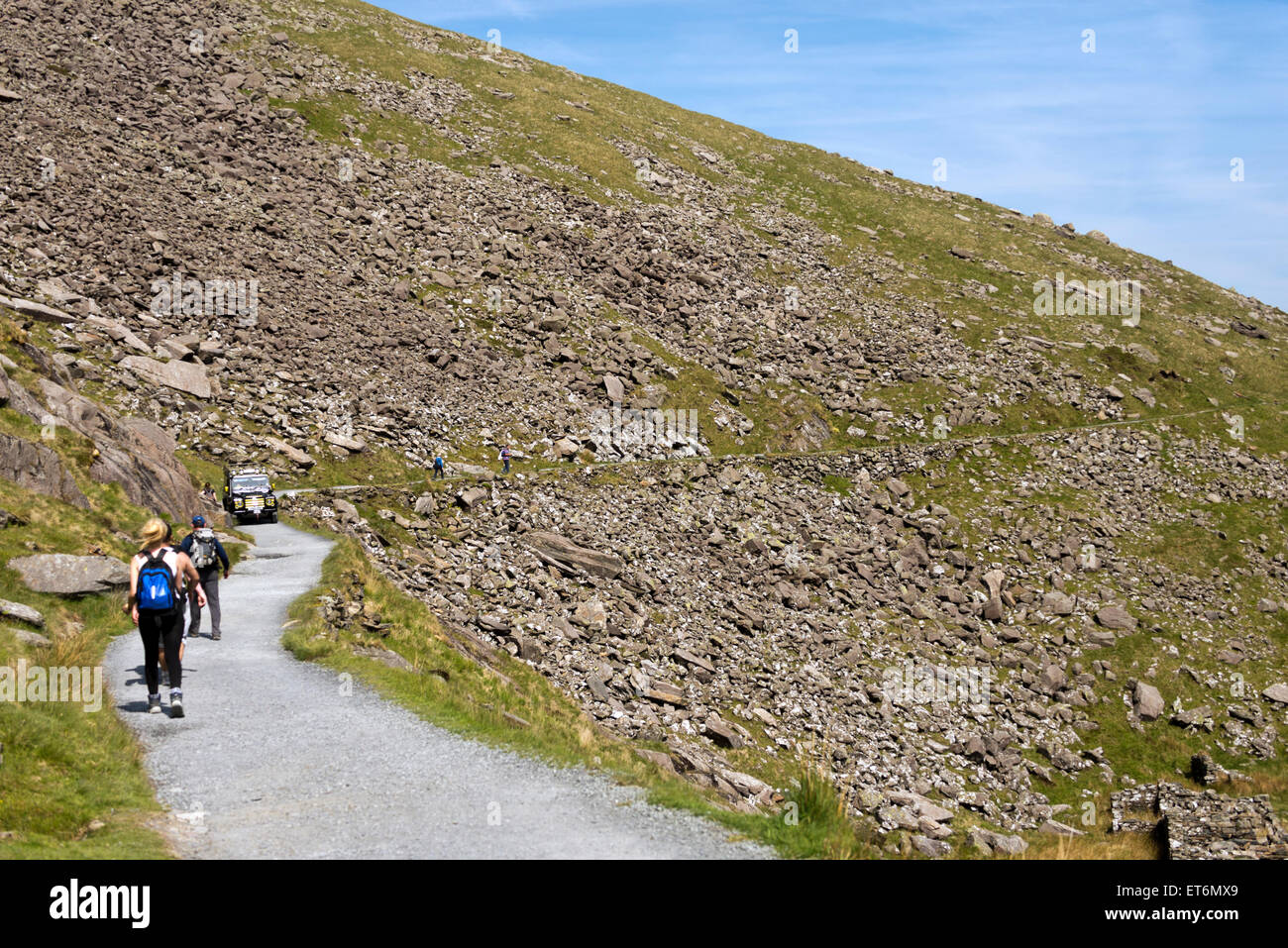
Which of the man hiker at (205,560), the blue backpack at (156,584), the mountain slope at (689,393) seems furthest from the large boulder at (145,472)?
the blue backpack at (156,584)

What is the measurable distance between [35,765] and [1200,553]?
214 feet

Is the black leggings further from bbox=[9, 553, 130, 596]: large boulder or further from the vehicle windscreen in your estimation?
the vehicle windscreen

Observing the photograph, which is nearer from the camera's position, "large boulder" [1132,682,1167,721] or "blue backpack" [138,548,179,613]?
"blue backpack" [138,548,179,613]

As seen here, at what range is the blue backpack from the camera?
1347 centimetres

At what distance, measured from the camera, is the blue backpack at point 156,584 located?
44.2 ft

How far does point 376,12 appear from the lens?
339 feet

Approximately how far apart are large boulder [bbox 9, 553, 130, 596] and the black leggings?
6.56 meters

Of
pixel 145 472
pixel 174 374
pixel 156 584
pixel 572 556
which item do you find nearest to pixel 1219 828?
pixel 572 556

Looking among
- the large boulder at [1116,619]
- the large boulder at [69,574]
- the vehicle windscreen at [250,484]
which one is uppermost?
the vehicle windscreen at [250,484]

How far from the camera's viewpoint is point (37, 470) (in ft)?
78.0

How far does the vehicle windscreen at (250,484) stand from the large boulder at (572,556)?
482 inches

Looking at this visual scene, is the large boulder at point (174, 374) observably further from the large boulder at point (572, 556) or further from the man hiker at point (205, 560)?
the man hiker at point (205, 560)

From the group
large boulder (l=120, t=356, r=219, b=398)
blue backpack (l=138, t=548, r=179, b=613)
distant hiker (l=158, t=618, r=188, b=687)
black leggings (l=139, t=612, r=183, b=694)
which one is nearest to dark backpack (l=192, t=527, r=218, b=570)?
distant hiker (l=158, t=618, r=188, b=687)
